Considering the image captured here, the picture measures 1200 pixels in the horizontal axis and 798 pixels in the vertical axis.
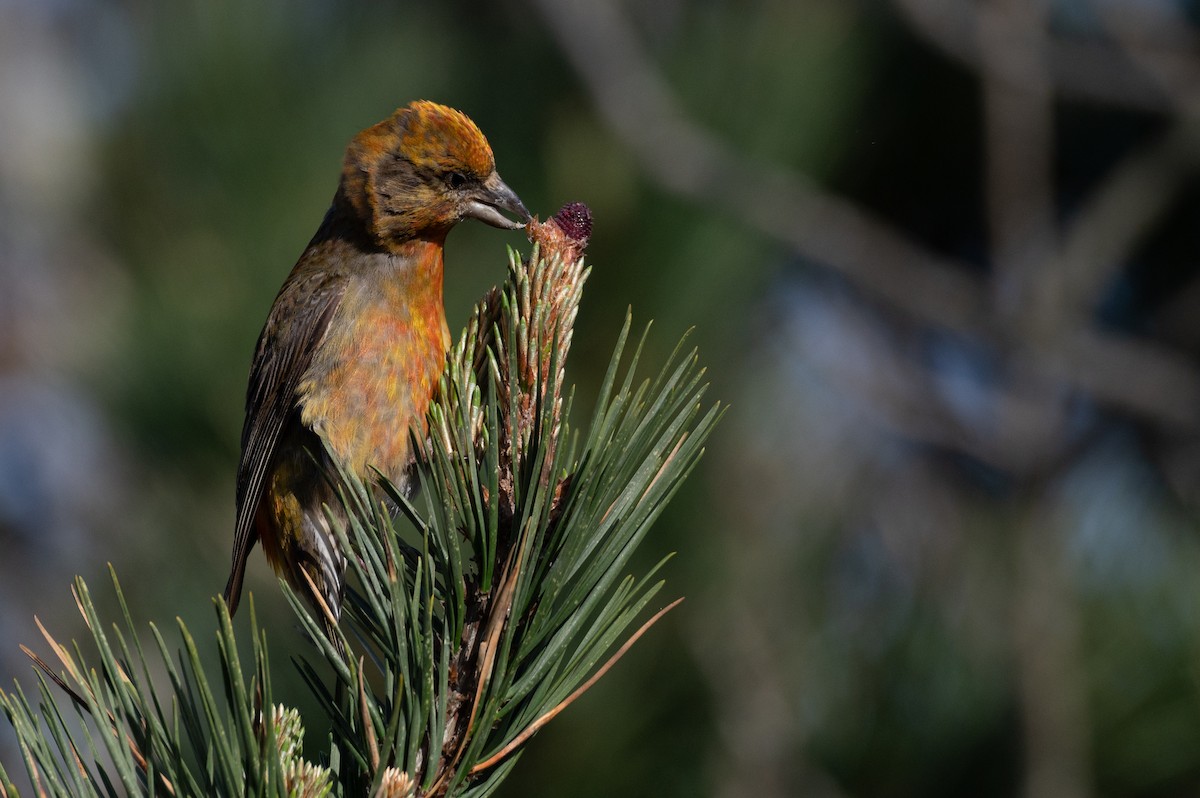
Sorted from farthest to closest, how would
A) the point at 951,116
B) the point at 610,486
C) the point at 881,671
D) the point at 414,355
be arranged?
the point at 951,116, the point at 881,671, the point at 414,355, the point at 610,486

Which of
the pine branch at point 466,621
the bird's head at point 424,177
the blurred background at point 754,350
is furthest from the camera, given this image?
the blurred background at point 754,350

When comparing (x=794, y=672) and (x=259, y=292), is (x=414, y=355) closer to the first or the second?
(x=259, y=292)

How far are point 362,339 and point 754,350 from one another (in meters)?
1.79

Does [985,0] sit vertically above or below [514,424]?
above

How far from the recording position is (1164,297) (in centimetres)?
657

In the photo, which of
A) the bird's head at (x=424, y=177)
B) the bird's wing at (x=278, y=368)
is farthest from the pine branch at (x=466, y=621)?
the bird's wing at (x=278, y=368)

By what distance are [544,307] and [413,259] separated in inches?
59.0

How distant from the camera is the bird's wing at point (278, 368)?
3027mm

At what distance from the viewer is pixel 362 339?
10.1ft

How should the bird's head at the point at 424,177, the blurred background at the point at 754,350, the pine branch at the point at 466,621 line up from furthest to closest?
the blurred background at the point at 754,350
the bird's head at the point at 424,177
the pine branch at the point at 466,621

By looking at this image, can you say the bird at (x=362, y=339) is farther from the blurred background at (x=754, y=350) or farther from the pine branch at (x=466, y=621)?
the pine branch at (x=466, y=621)

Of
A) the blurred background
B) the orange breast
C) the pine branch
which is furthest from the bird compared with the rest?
the pine branch

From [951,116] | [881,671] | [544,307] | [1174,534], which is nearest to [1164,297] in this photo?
[951,116]

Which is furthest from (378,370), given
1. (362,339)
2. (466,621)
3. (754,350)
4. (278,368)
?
(754,350)
